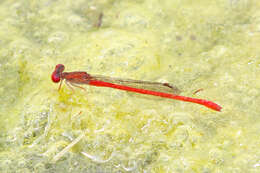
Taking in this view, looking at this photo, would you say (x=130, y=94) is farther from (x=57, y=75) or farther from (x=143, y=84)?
(x=57, y=75)

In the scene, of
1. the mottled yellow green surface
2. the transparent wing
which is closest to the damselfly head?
the mottled yellow green surface

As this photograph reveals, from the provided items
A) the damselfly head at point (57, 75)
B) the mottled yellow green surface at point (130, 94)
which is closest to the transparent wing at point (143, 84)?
the mottled yellow green surface at point (130, 94)

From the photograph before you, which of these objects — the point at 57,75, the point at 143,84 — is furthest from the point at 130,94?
the point at 57,75

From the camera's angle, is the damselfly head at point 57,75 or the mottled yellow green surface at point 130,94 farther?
the damselfly head at point 57,75

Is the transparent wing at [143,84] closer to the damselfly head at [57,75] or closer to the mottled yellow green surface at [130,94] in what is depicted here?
the mottled yellow green surface at [130,94]

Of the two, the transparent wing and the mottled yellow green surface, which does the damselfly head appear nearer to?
the mottled yellow green surface

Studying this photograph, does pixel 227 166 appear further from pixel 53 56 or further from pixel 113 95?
pixel 53 56
